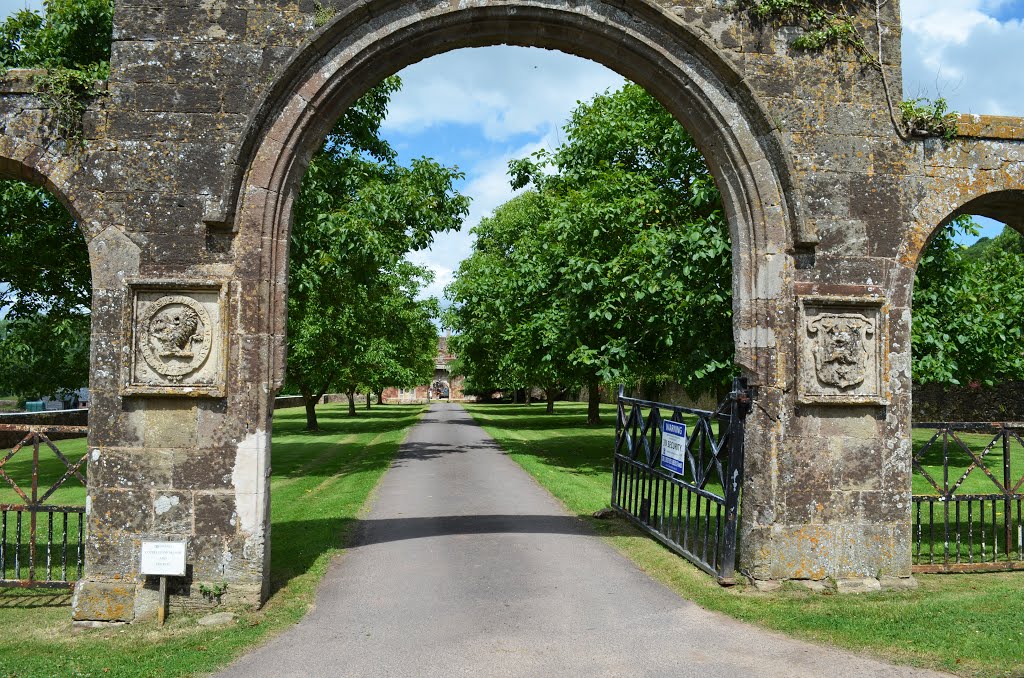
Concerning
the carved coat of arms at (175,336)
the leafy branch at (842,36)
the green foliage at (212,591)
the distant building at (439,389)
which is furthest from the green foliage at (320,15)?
the distant building at (439,389)

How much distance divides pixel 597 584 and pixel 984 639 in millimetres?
2878

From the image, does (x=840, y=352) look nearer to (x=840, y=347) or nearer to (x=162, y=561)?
(x=840, y=347)

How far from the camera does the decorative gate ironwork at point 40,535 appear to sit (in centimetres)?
580

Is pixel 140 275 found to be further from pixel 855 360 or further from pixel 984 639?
pixel 984 639

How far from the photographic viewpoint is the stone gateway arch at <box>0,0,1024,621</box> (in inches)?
226

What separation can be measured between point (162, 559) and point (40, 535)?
4.25m

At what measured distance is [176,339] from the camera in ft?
18.8

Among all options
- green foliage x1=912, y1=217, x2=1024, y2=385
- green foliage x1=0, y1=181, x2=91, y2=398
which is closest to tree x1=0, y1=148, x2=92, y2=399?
green foliage x1=0, y1=181, x2=91, y2=398

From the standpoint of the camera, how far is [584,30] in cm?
630

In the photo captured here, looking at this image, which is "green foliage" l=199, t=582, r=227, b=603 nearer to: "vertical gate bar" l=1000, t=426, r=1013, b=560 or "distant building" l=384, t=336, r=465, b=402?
"vertical gate bar" l=1000, t=426, r=1013, b=560

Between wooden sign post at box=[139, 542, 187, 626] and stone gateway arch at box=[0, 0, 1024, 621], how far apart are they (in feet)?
0.64

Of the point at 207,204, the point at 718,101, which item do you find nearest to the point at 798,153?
the point at 718,101

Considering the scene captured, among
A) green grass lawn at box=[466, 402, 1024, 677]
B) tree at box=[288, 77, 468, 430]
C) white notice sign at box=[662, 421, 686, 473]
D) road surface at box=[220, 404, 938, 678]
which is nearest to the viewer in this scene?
road surface at box=[220, 404, 938, 678]

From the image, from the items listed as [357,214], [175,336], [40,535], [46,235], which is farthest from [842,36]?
[46,235]
